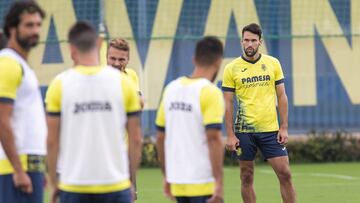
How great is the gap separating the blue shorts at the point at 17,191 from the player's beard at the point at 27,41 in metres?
0.92

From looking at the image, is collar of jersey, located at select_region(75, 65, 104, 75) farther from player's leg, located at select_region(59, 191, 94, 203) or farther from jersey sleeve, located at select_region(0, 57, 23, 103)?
player's leg, located at select_region(59, 191, 94, 203)

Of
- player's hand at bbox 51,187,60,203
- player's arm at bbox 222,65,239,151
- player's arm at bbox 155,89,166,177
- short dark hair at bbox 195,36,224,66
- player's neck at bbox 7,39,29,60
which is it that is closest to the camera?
player's hand at bbox 51,187,60,203

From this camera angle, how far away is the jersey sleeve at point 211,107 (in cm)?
788

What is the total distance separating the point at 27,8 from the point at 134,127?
1207mm

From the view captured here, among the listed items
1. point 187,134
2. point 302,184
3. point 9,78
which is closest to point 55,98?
point 9,78

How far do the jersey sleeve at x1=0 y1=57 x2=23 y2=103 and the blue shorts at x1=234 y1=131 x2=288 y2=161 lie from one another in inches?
218

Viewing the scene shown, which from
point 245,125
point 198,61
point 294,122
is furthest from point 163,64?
point 198,61

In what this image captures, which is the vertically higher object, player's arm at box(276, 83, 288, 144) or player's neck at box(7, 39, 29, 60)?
player's neck at box(7, 39, 29, 60)

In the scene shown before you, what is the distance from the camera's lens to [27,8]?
7.80 m

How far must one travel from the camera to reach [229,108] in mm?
12742

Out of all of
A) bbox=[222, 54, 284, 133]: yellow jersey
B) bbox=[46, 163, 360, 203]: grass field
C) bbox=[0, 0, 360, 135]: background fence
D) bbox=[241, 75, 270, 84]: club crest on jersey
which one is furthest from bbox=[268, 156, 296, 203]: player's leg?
bbox=[0, 0, 360, 135]: background fence

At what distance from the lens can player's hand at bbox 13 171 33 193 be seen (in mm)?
7523

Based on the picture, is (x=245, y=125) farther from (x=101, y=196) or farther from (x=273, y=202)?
(x=101, y=196)

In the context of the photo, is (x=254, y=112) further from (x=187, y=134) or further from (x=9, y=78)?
(x=9, y=78)
